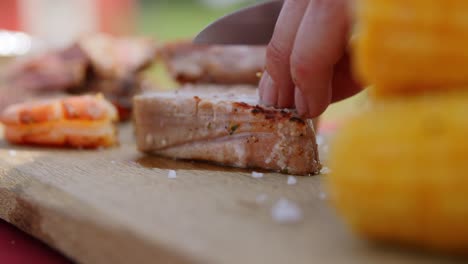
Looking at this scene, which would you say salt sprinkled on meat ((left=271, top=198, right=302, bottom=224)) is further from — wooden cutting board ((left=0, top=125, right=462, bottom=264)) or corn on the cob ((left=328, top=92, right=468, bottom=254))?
corn on the cob ((left=328, top=92, right=468, bottom=254))

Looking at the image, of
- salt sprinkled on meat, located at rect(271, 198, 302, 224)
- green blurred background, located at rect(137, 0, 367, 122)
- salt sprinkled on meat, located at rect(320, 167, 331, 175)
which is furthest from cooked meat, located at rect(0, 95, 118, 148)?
green blurred background, located at rect(137, 0, 367, 122)

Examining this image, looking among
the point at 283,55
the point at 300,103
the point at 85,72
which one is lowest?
the point at 85,72

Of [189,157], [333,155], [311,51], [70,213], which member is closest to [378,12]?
[333,155]

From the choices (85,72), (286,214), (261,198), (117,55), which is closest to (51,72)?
(85,72)

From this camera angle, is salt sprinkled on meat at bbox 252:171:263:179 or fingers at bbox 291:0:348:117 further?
salt sprinkled on meat at bbox 252:171:263:179

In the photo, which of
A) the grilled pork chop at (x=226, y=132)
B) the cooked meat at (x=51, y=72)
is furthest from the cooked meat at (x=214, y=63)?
the grilled pork chop at (x=226, y=132)

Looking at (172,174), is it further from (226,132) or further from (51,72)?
(51,72)
